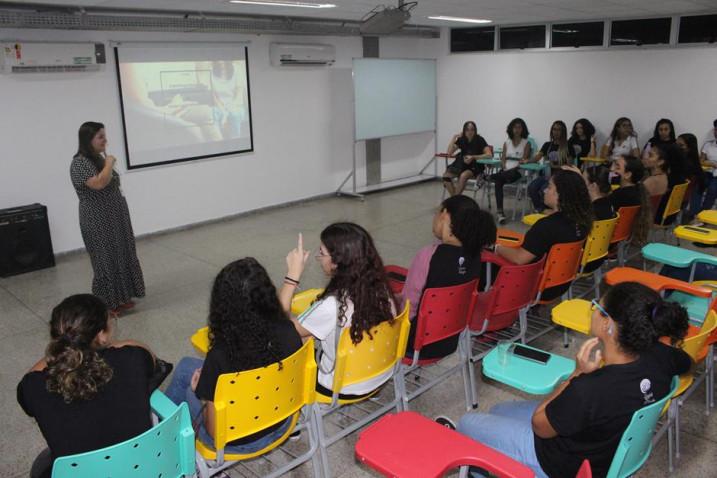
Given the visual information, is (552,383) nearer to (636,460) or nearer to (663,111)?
(636,460)

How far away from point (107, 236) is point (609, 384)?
3.72 m

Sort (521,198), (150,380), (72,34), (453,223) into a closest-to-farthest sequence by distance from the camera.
→ (150,380) < (453,223) < (72,34) < (521,198)

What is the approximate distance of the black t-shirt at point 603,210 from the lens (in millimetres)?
4109

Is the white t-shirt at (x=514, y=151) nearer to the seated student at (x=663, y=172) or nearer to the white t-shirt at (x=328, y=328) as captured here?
the seated student at (x=663, y=172)

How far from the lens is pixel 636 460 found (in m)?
1.87

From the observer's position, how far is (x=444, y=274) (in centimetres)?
286

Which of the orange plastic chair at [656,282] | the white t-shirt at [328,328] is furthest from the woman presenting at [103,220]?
→ the orange plastic chair at [656,282]

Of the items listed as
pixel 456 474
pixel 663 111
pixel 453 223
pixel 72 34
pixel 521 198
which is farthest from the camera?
pixel 521 198

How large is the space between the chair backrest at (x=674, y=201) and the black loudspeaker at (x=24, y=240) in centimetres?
583

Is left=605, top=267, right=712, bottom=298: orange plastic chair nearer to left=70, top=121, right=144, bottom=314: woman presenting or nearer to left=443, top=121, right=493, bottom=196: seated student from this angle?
left=70, top=121, right=144, bottom=314: woman presenting

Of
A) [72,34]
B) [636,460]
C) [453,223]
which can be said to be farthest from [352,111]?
[636,460]

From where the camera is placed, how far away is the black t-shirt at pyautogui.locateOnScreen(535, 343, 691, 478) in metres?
1.74

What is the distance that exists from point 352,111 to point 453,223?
602 cm

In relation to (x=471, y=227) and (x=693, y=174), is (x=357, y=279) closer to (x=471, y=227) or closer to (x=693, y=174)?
(x=471, y=227)
